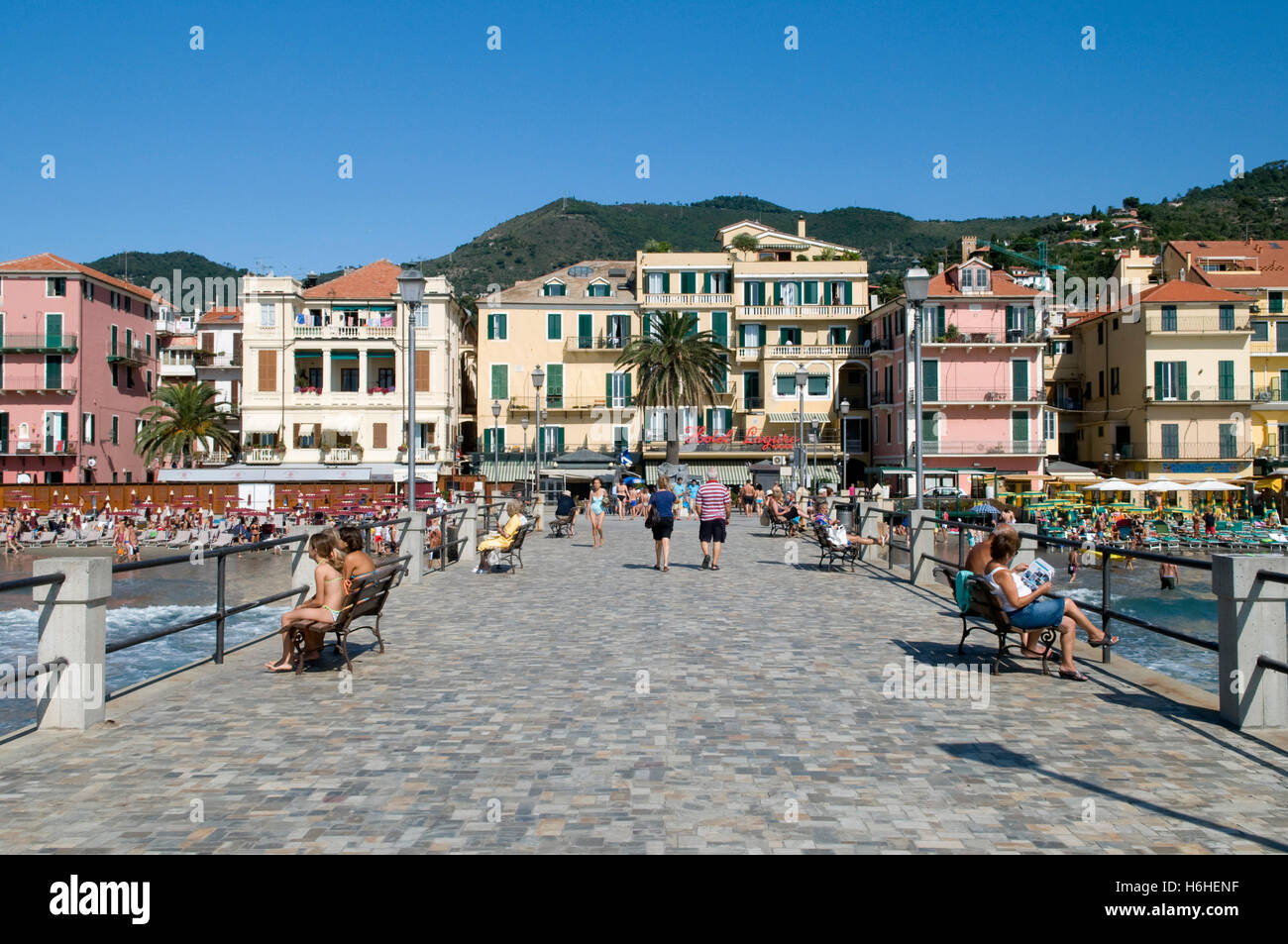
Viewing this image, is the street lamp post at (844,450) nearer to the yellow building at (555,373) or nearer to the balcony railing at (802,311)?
the balcony railing at (802,311)

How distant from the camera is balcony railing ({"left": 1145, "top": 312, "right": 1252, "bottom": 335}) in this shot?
53.4 m

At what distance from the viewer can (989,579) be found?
29.7 ft

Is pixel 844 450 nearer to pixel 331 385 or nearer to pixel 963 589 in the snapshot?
pixel 331 385

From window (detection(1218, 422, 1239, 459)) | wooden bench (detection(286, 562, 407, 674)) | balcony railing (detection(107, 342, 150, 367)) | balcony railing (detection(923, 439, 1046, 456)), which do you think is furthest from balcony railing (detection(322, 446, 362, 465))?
wooden bench (detection(286, 562, 407, 674))

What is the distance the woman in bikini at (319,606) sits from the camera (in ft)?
28.2

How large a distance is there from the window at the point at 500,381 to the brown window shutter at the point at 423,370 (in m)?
4.56

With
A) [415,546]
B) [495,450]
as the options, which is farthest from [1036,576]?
[495,450]

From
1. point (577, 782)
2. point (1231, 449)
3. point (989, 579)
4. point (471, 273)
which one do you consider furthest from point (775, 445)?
point (471, 273)

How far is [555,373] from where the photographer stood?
5866cm

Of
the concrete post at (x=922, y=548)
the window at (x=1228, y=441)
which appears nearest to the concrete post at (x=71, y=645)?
the concrete post at (x=922, y=548)

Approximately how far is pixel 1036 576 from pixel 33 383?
5967 cm

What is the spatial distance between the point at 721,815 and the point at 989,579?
196 inches

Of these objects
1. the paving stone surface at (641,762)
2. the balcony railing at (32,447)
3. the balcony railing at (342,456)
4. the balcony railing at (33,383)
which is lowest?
the paving stone surface at (641,762)

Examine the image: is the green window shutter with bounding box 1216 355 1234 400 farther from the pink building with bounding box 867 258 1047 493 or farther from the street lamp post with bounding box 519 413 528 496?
the street lamp post with bounding box 519 413 528 496
